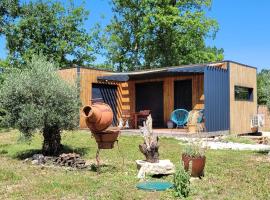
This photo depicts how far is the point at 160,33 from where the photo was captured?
34.6 m

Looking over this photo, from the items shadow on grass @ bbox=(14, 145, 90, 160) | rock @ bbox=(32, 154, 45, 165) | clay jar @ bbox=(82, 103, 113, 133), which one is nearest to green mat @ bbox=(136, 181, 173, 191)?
clay jar @ bbox=(82, 103, 113, 133)

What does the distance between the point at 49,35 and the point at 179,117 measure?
70.7ft

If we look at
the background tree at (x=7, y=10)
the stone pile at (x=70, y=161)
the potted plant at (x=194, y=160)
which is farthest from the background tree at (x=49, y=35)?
the potted plant at (x=194, y=160)

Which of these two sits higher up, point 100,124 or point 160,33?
point 160,33

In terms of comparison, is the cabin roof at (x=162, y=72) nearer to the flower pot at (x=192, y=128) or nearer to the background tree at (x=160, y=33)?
the flower pot at (x=192, y=128)

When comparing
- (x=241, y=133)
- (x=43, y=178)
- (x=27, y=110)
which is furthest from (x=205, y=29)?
(x=43, y=178)

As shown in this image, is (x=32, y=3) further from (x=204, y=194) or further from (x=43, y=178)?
(x=204, y=194)

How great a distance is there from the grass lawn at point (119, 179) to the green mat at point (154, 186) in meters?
0.16

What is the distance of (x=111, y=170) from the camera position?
29.4 ft

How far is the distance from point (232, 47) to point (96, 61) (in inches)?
550

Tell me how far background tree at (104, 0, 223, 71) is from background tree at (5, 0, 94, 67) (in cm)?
321

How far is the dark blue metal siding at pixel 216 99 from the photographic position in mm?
16141

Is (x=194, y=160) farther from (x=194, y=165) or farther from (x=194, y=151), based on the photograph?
(x=194, y=151)

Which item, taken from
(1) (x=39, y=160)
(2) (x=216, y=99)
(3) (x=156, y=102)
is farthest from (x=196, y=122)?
(1) (x=39, y=160)
